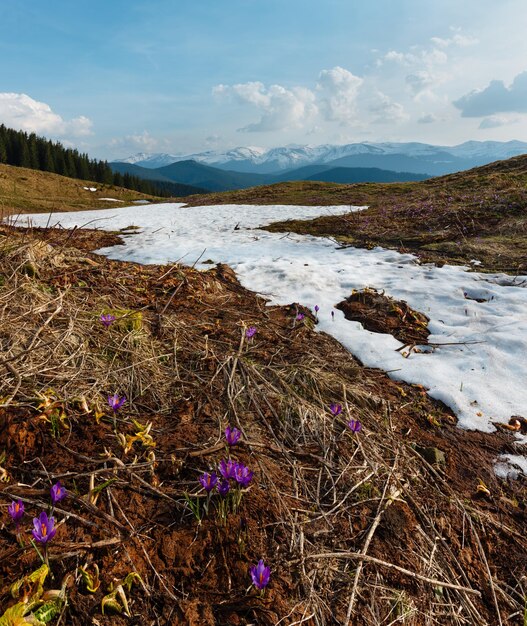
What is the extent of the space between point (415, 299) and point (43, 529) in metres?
5.61

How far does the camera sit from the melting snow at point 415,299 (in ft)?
11.5

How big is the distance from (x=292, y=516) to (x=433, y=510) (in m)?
0.92

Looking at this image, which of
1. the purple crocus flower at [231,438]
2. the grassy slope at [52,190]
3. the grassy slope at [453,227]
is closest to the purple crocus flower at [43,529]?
the purple crocus flower at [231,438]

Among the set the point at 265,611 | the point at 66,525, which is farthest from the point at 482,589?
the point at 66,525

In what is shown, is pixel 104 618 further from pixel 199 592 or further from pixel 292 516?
pixel 292 516

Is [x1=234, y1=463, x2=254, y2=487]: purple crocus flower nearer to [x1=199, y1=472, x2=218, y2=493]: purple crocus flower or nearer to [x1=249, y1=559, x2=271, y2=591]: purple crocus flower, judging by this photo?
[x1=199, y1=472, x2=218, y2=493]: purple crocus flower

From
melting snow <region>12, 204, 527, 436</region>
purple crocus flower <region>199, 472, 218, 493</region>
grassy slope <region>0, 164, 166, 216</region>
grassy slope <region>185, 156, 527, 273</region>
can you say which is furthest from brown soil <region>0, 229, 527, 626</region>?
grassy slope <region>0, 164, 166, 216</region>

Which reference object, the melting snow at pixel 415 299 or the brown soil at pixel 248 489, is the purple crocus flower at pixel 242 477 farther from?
the melting snow at pixel 415 299

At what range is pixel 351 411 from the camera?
9.30 ft

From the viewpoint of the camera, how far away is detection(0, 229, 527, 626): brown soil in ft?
4.99

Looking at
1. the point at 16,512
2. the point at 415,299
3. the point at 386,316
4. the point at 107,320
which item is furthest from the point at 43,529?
the point at 415,299

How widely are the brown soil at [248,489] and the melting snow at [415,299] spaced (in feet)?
1.54

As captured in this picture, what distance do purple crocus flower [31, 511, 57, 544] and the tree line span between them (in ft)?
280

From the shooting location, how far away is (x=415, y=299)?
5.71 metres
